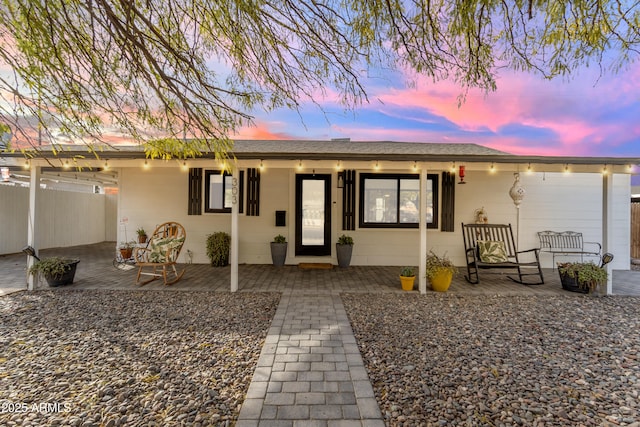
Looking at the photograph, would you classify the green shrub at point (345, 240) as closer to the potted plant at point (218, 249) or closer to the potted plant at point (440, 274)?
the potted plant at point (440, 274)

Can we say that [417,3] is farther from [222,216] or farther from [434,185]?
[222,216]

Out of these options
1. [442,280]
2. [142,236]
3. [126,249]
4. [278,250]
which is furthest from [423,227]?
[126,249]

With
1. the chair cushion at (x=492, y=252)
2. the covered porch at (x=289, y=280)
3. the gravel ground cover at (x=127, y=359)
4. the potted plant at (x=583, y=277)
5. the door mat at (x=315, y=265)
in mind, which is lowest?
the gravel ground cover at (x=127, y=359)

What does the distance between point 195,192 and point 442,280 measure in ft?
18.3

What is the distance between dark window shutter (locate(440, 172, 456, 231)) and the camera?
6676 millimetres

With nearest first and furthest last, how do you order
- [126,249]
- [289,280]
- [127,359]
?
1. [127,359]
2. [289,280]
3. [126,249]

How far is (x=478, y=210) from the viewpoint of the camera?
6.66m

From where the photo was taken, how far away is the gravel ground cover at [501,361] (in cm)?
184

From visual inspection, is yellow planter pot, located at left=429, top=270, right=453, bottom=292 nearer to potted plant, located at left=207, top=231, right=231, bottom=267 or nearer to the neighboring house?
the neighboring house

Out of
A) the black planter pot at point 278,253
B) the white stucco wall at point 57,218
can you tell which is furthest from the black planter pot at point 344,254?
the white stucco wall at point 57,218

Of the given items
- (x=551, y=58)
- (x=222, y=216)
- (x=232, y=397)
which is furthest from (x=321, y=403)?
(x=222, y=216)

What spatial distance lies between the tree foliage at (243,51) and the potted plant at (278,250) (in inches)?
143

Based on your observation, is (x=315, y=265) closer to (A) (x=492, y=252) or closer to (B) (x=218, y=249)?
(B) (x=218, y=249)

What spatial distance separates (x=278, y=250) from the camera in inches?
254
